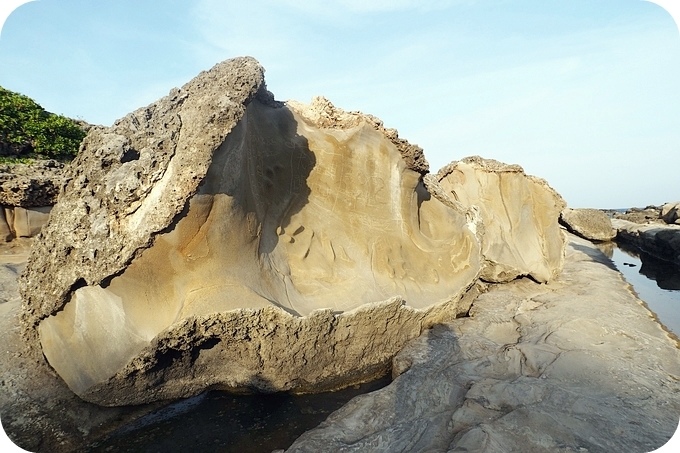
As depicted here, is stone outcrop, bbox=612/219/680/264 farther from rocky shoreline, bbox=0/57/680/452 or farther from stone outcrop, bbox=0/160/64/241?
stone outcrop, bbox=0/160/64/241

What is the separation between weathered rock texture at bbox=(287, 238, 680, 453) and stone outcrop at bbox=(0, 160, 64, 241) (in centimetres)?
524

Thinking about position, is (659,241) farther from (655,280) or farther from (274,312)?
(274,312)

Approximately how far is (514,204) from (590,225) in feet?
34.3

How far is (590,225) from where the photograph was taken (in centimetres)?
1469

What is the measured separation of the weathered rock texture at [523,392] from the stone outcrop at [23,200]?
524cm

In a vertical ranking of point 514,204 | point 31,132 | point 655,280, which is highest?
point 31,132

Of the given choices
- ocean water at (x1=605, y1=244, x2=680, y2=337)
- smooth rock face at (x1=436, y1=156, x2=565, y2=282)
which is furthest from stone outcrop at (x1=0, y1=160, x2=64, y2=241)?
ocean water at (x1=605, y1=244, x2=680, y2=337)

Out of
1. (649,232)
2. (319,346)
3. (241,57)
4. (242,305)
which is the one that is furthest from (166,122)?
(649,232)

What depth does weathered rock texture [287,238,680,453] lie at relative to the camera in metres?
2.14

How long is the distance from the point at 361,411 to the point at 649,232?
43.2ft

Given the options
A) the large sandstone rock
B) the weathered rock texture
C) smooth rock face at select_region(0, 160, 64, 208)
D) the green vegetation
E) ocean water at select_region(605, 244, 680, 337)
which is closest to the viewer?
the weathered rock texture

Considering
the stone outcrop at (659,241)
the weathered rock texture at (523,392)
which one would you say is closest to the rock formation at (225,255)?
the weathered rock texture at (523,392)

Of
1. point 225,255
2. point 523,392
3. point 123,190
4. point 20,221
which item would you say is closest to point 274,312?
point 225,255

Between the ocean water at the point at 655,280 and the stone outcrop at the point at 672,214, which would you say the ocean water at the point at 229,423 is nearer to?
the ocean water at the point at 655,280
